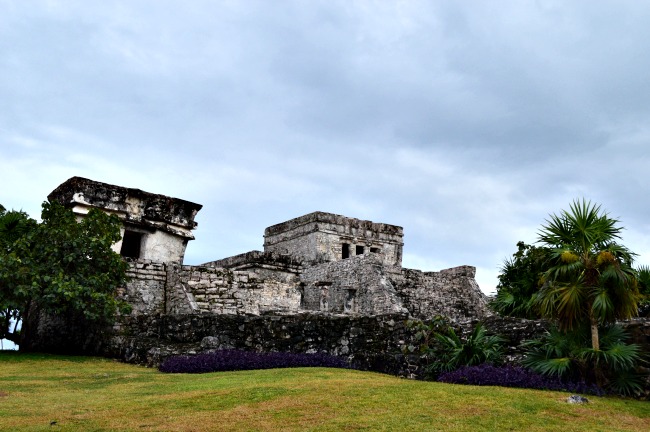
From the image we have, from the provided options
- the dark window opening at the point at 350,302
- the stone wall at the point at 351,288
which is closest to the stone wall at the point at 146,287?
the stone wall at the point at 351,288

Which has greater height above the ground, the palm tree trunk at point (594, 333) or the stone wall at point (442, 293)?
the stone wall at point (442, 293)

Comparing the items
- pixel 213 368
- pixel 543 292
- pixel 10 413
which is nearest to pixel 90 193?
pixel 213 368

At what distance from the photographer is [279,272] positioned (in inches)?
1073

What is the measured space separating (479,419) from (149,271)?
1334cm

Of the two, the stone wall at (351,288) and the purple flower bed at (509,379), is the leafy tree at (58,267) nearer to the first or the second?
the purple flower bed at (509,379)

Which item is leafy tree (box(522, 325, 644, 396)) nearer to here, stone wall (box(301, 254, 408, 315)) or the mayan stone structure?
the mayan stone structure

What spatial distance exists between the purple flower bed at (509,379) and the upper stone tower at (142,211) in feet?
41.6

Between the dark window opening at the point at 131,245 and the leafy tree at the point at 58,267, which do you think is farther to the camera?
the dark window opening at the point at 131,245

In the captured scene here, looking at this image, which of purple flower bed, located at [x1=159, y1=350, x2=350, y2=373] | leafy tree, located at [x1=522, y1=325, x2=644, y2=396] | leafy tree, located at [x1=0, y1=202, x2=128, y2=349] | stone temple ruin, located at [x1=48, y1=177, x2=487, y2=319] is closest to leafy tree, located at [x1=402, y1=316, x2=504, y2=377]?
leafy tree, located at [x1=522, y1=325, x2=644, y2=396]

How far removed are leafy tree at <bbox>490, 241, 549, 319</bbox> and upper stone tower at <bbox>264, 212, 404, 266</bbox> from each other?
8971 millimetres

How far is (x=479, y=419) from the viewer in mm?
7590

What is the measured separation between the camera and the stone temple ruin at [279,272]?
1906 centimetres

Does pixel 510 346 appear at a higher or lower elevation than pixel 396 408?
higher

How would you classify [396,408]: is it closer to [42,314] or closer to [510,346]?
[510,346]
